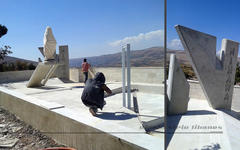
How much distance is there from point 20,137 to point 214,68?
210 inches

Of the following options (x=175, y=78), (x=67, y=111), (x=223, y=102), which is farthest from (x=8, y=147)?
(x=223, y=102)

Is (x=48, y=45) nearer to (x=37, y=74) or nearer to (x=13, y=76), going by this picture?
(x=37, y=74)

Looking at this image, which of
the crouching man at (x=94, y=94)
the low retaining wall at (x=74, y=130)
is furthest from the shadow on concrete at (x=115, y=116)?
the low retaining wall at (x=74, y=130)

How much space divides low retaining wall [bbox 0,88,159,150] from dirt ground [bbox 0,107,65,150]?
0.12m

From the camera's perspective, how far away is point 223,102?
529cm

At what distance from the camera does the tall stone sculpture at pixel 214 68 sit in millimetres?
4421

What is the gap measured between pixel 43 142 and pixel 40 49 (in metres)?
9.03

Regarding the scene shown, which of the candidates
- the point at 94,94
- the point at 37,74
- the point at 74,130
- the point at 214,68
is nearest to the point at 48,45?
the point at 37,74

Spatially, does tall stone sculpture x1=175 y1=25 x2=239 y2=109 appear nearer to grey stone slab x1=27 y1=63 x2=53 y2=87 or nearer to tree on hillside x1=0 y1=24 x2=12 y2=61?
grey stone slab x1=27 y1=63 x2=53 y2=87

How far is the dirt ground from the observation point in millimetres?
3209

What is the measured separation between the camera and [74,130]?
2.74 metres

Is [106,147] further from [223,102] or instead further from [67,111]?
[223,102]

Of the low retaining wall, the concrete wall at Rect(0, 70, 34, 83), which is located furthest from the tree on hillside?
the low retaining wall

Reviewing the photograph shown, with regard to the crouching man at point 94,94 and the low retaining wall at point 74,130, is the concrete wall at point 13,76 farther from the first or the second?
the crouching man at point 94,94
